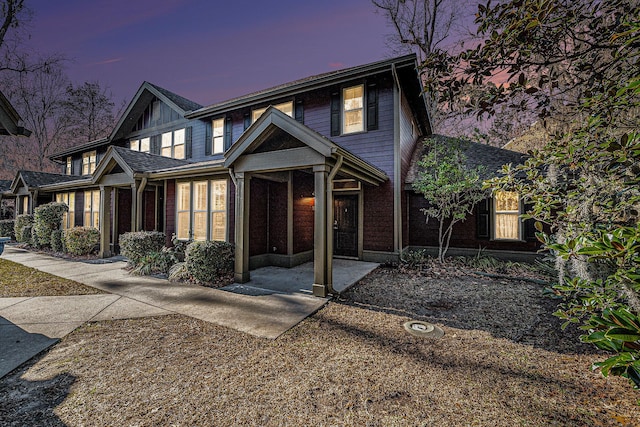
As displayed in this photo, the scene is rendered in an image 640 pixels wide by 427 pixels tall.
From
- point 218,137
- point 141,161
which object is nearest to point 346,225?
point 218,137

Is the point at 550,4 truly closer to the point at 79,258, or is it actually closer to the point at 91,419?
the point at 91,419

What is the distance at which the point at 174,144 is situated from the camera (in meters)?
12.7

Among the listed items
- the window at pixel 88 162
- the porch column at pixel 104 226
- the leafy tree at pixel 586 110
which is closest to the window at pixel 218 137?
the porch column at pixel 104 226

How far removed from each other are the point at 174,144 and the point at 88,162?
7.70 meters

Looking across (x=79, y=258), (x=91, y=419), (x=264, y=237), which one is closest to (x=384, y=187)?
(x=264, y=237)

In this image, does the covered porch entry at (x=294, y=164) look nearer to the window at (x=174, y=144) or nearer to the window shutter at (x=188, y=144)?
the window shutter at (x=188, y=144)

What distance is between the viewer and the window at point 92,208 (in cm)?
1130

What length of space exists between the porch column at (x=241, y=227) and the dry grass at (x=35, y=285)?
9.04ft

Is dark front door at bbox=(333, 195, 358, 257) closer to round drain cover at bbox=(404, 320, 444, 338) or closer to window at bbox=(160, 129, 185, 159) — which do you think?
round drain cover at bbox=(404, 320, 444, 338)

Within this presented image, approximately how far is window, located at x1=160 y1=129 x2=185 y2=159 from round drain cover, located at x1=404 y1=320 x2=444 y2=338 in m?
12.1

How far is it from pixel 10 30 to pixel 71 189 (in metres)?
10.9

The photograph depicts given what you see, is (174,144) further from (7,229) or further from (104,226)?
(7,229)

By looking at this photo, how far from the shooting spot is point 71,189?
488 inches

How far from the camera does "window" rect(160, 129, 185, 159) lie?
1252cm
